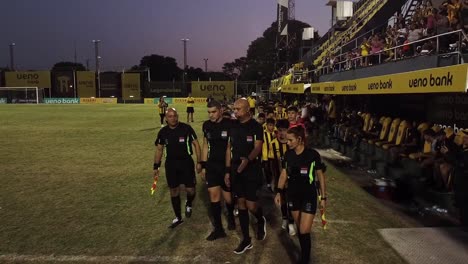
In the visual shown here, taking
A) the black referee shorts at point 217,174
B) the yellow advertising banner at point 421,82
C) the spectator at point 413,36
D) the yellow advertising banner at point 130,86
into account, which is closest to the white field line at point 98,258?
the black referee shorts at point 217,174

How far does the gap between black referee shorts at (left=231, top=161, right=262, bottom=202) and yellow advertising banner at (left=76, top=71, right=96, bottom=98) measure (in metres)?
A: 63.6

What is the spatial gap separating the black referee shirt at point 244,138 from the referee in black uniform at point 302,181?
2.66ft

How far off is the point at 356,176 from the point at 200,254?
6673 mm

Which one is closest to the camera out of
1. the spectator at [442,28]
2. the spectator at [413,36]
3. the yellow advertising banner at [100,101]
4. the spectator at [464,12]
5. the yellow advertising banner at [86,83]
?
the spectator at [442,28]

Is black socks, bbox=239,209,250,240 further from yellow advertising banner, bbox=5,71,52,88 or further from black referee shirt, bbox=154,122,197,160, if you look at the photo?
yellow advertising banner, bbox=5,71,52,88

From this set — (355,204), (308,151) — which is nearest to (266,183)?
(355,204)

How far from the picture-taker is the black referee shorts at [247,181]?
6.13 metres

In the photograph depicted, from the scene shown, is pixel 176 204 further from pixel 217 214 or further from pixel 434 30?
pixel 434 30

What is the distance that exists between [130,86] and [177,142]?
60.6 metres

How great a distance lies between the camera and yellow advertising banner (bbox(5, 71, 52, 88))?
65.6 meters

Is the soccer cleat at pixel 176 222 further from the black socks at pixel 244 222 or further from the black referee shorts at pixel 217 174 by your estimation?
the black socks at pixel 244 222

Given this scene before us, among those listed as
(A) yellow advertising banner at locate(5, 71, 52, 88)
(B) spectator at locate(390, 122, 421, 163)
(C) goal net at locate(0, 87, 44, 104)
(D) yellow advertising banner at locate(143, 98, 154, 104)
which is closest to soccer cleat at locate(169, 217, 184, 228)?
(B) spectator at locate(390, 122, 421, 163)

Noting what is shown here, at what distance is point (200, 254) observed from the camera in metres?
Result: 5.95

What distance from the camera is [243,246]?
605cm
